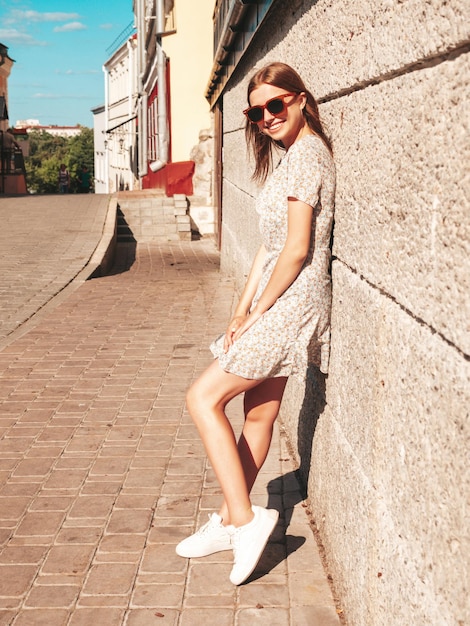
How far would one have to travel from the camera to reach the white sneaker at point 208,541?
3684 millimetres

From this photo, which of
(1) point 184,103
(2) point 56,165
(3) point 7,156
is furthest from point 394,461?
(2) point 56,165

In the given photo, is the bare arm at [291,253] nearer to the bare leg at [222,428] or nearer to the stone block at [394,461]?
the stone block at [394,461]

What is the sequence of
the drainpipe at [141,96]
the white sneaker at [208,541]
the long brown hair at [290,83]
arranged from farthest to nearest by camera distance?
the drainpipe at [141,96], the white sneaker at [208,541], the long brown hair at [290,83]

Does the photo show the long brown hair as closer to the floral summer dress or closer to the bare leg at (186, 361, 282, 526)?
the floral summer dress

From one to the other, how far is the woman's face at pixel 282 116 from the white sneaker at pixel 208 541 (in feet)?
5.16

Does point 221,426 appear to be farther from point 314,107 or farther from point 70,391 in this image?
point 70,391

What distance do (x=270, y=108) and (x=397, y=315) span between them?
1.32m

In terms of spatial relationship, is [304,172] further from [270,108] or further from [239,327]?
[239,327]

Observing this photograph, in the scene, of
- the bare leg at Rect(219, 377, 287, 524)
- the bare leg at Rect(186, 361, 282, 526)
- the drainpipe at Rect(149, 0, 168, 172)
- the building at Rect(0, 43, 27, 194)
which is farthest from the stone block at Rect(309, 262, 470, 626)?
the building at Rect(0, 43, 27, 194)

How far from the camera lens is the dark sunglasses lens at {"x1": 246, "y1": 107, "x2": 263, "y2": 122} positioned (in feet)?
11.3

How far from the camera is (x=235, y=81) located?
11.3 metres

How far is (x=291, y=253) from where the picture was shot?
3.22 m

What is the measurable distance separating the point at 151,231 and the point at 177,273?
5.85 m

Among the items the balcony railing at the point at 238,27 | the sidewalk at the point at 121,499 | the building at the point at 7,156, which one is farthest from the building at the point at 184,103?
the building at the point at 7,156
